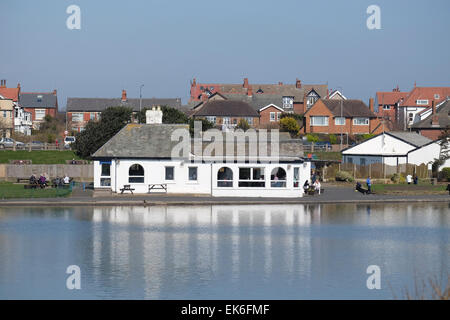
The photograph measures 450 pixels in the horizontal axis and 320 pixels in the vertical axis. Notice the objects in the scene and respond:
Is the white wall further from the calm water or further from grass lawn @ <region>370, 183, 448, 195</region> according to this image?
grass lawn @ <region>370, 183, 448, 195</region>

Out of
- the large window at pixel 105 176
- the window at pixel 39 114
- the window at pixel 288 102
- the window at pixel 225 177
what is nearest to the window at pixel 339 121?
the window at pixel 288 102

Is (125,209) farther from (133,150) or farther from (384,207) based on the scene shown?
(384,207)

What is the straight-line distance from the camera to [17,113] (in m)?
124

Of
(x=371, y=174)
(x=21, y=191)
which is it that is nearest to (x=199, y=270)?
(x=21, y=191)

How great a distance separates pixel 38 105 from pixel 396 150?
82.5m

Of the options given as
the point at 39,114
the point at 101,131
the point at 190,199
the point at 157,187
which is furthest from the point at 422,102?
the point at 190,199

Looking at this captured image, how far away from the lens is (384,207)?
173 ft

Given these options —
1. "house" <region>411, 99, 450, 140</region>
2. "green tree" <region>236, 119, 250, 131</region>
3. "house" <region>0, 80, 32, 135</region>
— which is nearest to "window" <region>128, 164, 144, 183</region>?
"house" <region>411, 99, 450, 140</region>

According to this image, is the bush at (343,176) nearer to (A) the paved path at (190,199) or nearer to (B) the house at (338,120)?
(A) the paved path at (190,199)

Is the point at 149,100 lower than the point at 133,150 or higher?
higher

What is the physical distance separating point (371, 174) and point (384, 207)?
18828mm

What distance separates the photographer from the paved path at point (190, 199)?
50.8m

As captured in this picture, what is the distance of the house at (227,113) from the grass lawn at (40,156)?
1415 inches
